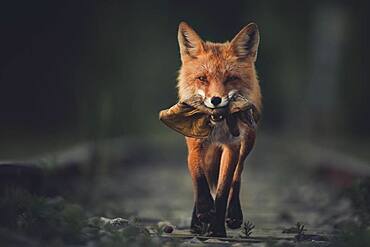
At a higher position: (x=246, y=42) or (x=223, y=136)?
(x=246, y=42)

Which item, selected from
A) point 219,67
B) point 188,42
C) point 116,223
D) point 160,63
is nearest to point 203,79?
point 219,67

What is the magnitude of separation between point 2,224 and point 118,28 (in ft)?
22.9

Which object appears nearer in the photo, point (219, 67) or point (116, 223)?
point (219, 67)

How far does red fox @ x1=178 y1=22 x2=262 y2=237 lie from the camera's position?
5.05 m

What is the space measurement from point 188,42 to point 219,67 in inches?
12.1

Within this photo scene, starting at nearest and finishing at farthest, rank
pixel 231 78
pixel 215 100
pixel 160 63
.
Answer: pixel 215 100 → pixel 231 78 → pixel 160 63

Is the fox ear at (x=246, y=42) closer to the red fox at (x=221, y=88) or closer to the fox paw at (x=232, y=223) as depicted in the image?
the red fox at (x=221, y=88)

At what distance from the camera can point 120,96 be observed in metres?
14.4

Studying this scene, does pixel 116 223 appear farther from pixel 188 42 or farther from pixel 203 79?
pixel 188 42

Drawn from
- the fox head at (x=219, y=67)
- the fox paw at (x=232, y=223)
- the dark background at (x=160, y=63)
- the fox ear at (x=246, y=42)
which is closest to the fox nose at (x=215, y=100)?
the fox head at (x=219, y=67)

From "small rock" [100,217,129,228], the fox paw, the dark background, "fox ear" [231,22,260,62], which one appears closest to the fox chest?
"fox ear" [231,22,260,62]

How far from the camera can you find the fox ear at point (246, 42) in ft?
16.8

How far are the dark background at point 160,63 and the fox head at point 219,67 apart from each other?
6.59m

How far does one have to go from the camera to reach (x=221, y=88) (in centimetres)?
498
